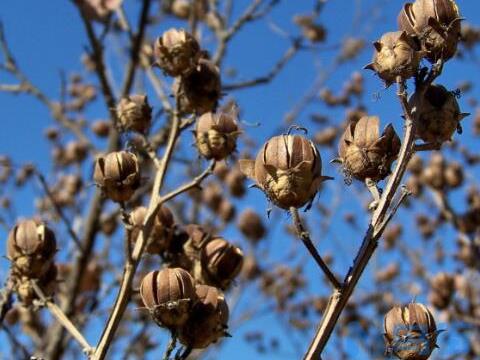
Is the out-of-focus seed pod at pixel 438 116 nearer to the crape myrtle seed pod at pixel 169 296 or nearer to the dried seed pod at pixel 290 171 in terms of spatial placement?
the dried seed pod at pixel 290 171

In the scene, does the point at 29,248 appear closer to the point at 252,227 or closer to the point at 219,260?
the point at 219,260

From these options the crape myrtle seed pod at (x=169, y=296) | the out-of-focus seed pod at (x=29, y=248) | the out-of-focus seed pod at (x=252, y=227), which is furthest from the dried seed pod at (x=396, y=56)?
the out-of-focus seed pod at (x=252, y=227)

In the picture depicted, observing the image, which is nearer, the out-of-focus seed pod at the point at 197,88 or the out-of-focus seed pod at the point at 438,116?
the out-of-focus seed pod at the point at 438,116

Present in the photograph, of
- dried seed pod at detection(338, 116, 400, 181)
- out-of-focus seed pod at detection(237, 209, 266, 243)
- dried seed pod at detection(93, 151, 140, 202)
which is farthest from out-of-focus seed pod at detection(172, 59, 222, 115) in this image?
out-of-focus seed pod at detection(237, 209, 266, 243)

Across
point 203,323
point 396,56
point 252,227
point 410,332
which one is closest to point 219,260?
point 203,323

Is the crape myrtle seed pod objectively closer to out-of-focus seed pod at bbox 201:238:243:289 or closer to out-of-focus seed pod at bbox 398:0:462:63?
out-of-focus seed pod at bbox 201:238:243:289

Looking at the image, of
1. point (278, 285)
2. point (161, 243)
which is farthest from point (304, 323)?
point (161, 243)

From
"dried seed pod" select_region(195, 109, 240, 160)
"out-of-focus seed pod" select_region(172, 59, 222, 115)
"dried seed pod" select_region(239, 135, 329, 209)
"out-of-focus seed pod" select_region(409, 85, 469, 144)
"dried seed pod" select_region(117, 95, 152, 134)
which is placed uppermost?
"dried seed pod" select_region(117, 95, 152, 134)
